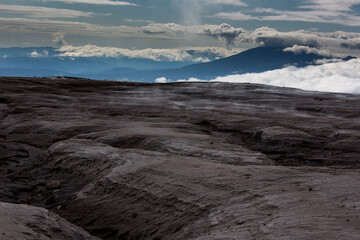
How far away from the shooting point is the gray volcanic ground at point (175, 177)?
30.7ft

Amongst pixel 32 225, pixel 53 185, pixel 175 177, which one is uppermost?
pixel 175 177

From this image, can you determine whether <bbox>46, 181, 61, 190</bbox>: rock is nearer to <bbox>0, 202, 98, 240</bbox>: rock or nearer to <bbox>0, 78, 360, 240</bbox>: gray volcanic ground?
<bbox>0, 78, 360, 240</bbox>: gray volcanic ground

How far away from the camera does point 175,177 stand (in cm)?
1288

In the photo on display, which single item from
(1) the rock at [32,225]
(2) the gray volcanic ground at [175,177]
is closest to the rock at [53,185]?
(2) the gray volcanic ground at [175,177]

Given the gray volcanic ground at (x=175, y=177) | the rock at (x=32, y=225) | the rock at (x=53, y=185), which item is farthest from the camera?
the rock at (x=53, y=185)

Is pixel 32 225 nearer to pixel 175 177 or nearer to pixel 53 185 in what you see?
pixel 175 177

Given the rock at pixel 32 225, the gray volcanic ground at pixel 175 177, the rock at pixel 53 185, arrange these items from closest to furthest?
the rock at pixel 32 225
the gray volcanic ground at pixel 175 177
the rock at pixel 53 185

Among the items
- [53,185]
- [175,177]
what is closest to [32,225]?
[175,177]

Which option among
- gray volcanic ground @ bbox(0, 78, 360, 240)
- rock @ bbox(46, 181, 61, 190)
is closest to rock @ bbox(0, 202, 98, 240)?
gray volcanic ground @ bbox(0, 78, 360, 240)

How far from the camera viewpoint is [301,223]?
330 inches

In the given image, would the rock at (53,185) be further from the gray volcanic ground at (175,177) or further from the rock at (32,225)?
the rock at (32,225)

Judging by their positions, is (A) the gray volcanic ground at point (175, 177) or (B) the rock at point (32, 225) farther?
(A) the gray volcanic ground at point (175, 177)

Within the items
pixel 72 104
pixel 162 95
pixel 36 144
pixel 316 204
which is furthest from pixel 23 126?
pixel 162 95

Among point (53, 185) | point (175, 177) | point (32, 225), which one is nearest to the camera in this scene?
point (32, 225)
